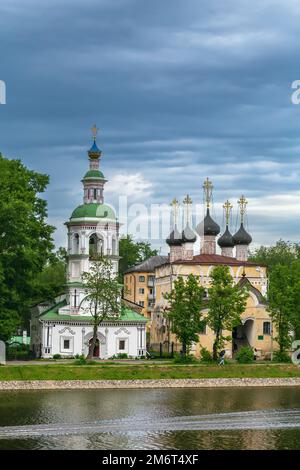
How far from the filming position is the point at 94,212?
71.0 m

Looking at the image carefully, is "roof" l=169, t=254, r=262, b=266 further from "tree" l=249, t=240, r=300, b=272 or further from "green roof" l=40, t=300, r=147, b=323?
"tree" l=249, t=240, r=300, b=272

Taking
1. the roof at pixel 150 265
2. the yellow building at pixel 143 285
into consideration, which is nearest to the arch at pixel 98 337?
the yellow building at pixel 143 285

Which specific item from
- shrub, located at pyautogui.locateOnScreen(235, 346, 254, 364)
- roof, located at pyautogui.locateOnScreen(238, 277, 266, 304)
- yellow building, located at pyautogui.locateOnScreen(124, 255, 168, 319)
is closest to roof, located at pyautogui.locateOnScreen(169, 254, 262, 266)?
roof, located at pyautogui.locateOnScreen(238, 277, 266, 304)

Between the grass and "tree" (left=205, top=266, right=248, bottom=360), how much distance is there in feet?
14.2

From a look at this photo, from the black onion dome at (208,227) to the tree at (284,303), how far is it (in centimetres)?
1263

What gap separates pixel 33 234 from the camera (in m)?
67.2

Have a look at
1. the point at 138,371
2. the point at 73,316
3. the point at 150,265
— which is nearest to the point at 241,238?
the point at 73,316

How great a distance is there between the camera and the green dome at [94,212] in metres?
70.9

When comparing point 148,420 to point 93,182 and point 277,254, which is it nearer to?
point 93,182

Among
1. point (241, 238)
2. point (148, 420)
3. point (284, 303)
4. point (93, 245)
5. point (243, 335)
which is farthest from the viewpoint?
point (241, 238)

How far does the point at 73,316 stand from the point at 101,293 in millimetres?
4685

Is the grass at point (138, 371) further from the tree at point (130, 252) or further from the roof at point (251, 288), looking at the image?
the tree at point (130, 252)
